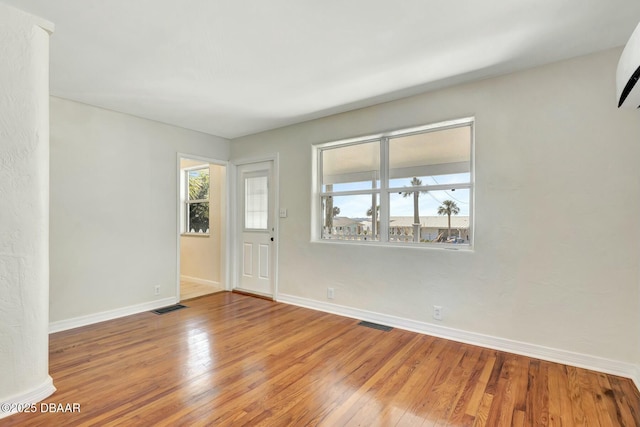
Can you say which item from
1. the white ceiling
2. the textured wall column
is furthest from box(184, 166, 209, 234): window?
the textured wall column

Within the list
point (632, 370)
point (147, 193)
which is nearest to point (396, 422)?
point (632, 370)

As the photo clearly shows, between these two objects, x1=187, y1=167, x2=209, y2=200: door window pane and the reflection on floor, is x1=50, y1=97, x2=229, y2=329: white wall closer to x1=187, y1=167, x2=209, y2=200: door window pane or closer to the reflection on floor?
the reflection on floor

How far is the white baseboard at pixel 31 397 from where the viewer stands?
6.12 feet

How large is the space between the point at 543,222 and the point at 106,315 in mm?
4595

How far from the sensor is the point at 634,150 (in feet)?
7.55

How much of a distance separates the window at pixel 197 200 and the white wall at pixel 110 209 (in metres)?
1.21

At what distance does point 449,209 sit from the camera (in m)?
3.20

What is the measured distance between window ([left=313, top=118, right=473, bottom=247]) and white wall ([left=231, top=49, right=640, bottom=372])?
0.63ft

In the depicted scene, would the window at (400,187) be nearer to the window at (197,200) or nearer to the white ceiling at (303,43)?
the white ceiling at (303,43)

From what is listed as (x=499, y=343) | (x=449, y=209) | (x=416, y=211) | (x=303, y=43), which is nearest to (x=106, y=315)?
(x=303, y=43)

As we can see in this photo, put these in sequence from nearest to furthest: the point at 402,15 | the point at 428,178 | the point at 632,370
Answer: the point at 402,15 < the point at 632,370 < the point at 428,178

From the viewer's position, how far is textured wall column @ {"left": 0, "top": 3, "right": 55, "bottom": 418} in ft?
6.23

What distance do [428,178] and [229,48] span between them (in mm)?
2258

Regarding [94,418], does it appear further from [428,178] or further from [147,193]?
[428,178]
